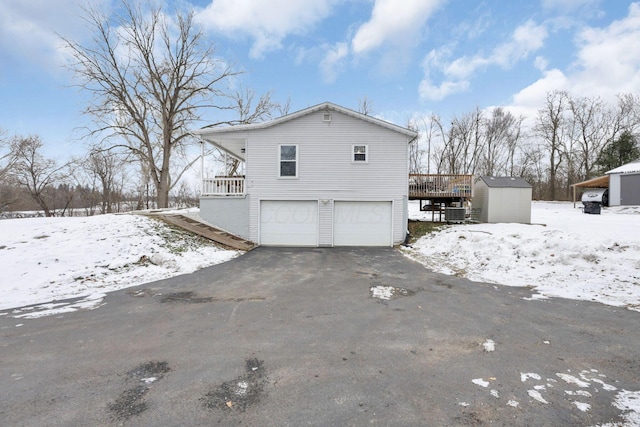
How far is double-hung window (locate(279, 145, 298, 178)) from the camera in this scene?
40.5 feet

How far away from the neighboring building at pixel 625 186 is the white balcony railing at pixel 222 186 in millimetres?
25452

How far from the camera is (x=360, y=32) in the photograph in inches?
599

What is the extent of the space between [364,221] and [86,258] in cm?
929

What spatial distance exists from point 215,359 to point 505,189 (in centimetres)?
1521

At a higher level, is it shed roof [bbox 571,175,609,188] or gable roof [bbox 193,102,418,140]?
gable roof [bbox 193,102,418,140]

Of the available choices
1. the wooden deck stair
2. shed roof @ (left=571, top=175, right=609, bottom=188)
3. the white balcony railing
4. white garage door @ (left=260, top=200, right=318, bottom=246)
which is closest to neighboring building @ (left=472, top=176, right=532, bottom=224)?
white garage door @ (left=260, top=200, right=318, bottom=246)

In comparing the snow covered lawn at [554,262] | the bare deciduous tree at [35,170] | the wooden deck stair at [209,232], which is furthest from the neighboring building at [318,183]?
the bare deciduous tree at [35,170]

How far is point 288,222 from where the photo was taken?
1236 centimetres

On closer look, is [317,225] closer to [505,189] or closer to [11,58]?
[505,189]

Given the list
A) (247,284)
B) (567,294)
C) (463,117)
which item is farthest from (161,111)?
(463,117)

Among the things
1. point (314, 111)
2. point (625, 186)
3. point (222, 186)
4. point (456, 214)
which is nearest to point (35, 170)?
point (222, 186)

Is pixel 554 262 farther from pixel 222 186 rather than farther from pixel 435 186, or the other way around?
pixel 222 186

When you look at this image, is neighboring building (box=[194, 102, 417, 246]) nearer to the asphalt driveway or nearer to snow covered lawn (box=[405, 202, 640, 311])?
snow covered lawn (box=[405, 202, 640, 311])

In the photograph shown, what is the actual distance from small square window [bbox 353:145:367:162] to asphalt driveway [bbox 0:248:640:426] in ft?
25.8
